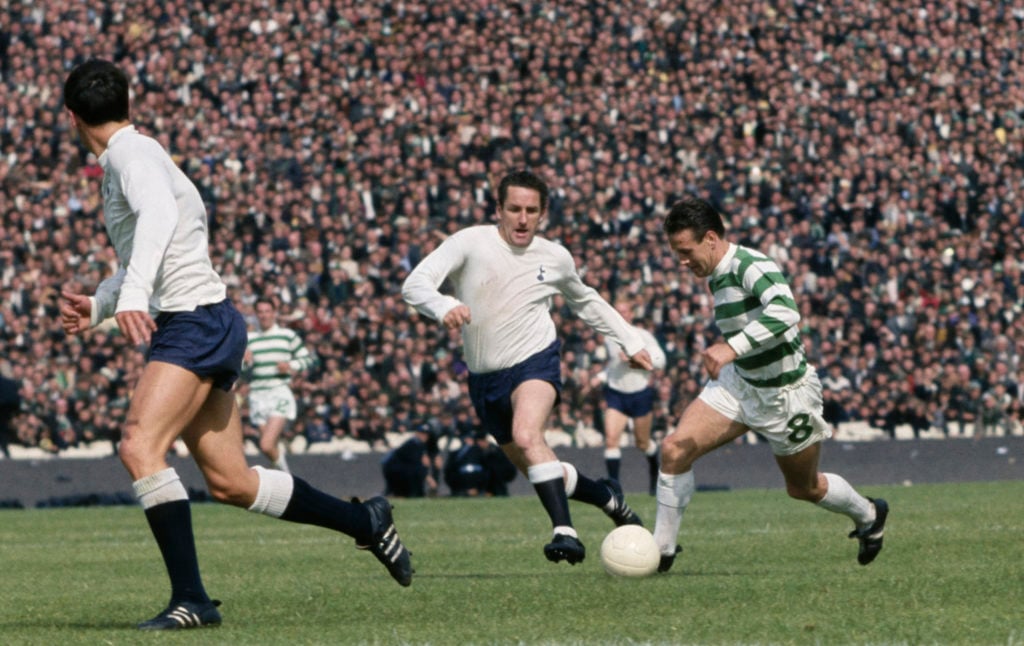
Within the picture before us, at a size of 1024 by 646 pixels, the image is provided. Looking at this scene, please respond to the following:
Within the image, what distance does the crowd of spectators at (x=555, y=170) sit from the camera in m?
26.0

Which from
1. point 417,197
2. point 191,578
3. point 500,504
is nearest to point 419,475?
point 500,504

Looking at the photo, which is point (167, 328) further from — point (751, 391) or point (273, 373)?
point (273, 373)

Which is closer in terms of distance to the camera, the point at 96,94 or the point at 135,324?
the point at 135,324

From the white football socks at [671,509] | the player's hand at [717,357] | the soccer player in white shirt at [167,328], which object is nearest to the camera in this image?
the soccer player in white shirt at [167,328]

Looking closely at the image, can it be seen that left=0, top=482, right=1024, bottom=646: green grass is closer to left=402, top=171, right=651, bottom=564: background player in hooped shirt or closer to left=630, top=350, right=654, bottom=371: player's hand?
left=402, top=171, right=651, bottom=564: background player in hooped shirt

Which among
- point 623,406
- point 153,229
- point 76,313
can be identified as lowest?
point 623,406

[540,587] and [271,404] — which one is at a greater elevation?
[540,587]

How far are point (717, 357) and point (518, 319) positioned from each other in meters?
2.46

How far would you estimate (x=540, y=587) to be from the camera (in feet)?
30.9

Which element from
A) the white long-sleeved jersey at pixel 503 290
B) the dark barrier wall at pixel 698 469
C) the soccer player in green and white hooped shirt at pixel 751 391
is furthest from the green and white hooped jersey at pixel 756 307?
the dark barrier wall at pixel 698 469

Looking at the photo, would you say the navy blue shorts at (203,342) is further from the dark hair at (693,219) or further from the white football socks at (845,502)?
the white football socks at (845,502)

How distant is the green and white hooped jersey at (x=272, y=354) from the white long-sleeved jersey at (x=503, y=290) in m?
10.4

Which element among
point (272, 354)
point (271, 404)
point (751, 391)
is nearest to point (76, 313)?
point (751, 391)

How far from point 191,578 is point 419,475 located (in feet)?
52.9
